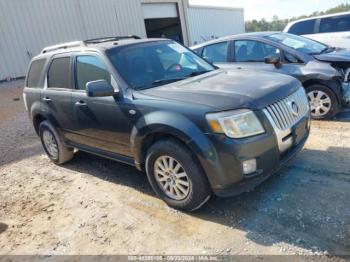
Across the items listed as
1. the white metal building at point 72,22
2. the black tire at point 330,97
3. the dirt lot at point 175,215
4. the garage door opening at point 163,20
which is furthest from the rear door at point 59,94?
the garage door opening at point 163,20

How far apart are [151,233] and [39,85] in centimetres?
323

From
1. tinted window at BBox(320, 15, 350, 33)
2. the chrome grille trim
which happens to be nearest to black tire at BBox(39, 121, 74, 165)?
the chrome grille trim

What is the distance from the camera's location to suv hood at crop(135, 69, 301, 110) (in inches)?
125

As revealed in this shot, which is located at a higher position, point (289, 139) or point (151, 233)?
point (289, 139)

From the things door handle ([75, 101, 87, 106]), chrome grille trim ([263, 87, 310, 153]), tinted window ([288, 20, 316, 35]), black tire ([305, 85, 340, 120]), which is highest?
tinted window ([288, 20, 316, 35])

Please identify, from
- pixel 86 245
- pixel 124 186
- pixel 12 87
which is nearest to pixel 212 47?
pixel 124 186

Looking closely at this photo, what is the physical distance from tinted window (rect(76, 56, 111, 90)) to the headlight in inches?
60.7

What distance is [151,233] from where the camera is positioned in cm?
338

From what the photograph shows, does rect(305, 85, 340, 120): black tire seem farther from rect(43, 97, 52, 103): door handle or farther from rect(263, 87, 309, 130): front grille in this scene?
rect(43, 97, 52, 103): door handle

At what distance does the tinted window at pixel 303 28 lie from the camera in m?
9.70

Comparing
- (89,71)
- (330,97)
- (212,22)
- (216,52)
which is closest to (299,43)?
(330,97)

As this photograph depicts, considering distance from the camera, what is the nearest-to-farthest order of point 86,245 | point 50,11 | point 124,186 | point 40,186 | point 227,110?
point 227,110
point 86,245
point 124,186
point 40,186
point 50,11

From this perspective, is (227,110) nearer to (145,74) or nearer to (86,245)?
(145,74)

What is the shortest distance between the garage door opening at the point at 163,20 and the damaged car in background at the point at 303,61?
44.8ft
